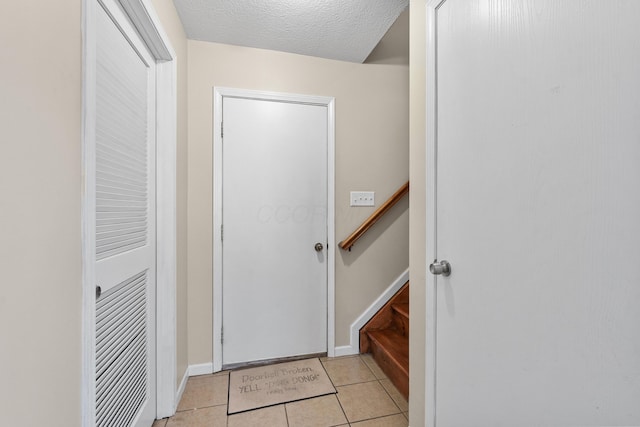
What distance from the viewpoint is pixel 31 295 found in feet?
2.01

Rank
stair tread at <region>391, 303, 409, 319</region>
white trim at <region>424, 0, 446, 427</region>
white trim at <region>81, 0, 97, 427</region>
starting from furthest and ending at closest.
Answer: stair tread at <region>391, 303, 409, 319</region> < white trim at <region>424, 0, 446, 427</region> < white trim at <region>81, 0, 97, 427</region>

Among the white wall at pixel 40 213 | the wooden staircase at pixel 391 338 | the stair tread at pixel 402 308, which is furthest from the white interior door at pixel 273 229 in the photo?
the white wall at pixel 40 213

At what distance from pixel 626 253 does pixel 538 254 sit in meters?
0.18

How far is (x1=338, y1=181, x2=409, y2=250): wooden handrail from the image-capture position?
83.6 inches

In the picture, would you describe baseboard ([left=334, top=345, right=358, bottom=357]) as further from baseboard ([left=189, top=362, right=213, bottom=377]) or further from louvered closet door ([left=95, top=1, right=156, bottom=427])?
louvered closet door ([left=95, top=1, right=156, bottom=427])

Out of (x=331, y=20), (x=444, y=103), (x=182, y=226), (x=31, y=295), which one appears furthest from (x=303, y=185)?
(x=31, y=295)

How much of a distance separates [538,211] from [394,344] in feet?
5.04

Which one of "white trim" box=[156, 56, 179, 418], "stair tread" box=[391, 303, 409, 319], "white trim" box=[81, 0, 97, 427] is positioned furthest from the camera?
"stair tread" box=[391, 303, 409, 319]

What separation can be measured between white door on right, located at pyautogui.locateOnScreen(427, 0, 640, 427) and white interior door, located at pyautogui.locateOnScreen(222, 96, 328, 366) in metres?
1.11

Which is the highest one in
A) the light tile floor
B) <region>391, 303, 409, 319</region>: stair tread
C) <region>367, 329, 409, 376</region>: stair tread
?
<region>391, 303, 409, 319</region>: stair tread

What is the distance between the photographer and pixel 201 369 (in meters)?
1.93

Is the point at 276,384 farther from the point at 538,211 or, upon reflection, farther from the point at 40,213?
the point at 538,211

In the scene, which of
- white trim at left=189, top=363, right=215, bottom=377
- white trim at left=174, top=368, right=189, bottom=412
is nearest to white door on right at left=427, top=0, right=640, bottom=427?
white trim at left=174, top=368, right=189, bottom=412

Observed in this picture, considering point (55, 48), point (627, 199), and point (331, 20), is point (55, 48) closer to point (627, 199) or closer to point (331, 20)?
point (627, 199)
